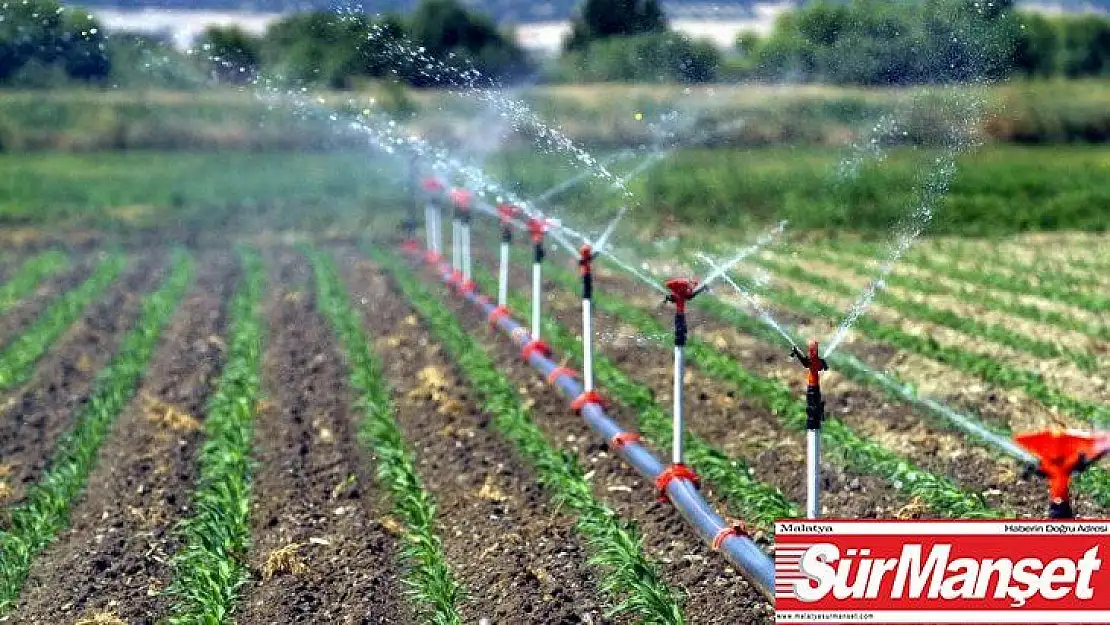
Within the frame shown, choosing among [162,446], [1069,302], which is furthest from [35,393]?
[1069,302]

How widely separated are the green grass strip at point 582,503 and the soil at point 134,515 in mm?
1906

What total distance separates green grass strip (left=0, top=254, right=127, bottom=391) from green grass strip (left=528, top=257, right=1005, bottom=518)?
5.50 metres

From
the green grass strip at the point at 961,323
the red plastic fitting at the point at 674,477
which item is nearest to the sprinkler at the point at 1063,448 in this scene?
the red plastic fitting at the point at 674,477

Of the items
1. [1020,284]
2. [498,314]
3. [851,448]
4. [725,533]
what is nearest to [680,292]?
[725,533]

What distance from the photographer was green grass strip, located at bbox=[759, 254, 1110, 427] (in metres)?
8.94

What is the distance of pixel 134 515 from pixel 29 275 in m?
12.4

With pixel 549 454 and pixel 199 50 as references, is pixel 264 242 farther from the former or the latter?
pixel 549 454

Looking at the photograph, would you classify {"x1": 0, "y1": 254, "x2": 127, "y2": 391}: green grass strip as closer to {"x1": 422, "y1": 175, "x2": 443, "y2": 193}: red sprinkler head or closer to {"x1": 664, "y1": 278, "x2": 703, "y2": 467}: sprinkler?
{"x1": 422, "y1": 175, "x2": 443, "y2": 193}: red sprinkler head

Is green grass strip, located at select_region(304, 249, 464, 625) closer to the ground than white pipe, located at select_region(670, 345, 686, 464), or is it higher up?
closer to the ground

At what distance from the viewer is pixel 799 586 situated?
418cm

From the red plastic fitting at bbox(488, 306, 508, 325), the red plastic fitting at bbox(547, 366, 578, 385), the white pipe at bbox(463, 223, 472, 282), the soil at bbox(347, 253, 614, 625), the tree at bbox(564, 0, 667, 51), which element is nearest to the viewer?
the soil at bbox(347, 253, 614, 625)

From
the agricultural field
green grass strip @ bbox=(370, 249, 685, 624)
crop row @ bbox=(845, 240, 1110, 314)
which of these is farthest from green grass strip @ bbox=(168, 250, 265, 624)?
crop row @ bbox=(845, 240, 1110, 314)

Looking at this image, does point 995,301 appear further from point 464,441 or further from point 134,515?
point 134,515
